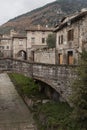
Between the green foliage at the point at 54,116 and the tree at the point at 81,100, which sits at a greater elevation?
the tree at the point at 81,100

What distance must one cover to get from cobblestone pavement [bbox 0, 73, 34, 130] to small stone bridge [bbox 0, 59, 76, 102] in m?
2.98

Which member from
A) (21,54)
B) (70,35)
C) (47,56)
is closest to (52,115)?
(70,35)

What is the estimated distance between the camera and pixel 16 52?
77.9m

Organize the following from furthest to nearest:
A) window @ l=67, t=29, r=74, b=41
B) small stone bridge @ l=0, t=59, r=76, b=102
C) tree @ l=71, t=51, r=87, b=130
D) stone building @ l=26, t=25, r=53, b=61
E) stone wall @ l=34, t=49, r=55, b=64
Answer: stone building @ l=26, t=25, r=53, b=61 < stone wall @ l=34, t=49, r=55, b=64 < window @ l=67, t=29, r=74, b=41 < small stone bridge @ l=0, t=59, r=76, b=102 < tree @ l=71, t=51, r=87, b=130

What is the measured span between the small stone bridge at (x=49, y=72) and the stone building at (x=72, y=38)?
5419 mm

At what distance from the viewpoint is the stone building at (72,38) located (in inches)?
1206

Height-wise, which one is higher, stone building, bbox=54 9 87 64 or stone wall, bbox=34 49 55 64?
stone building, bbox=54 9 87 64

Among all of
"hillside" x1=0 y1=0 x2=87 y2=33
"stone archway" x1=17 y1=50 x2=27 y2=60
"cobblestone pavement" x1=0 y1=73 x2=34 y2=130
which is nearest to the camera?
"cobblestone pavement" x1=0 y1=73 x2=34 y2=130

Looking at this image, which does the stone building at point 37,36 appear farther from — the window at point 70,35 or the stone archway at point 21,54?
the window at point 70,35

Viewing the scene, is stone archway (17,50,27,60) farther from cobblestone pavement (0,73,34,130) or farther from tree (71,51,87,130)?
tree (71,51,87,130)

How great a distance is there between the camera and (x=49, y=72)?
75.0ft

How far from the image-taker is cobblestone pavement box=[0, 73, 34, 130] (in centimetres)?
2106

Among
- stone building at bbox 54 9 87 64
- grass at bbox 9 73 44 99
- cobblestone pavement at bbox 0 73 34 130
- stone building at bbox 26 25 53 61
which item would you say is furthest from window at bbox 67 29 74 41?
stone building at bbox 26 25 53 61

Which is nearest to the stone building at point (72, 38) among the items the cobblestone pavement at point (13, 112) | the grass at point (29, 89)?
the grass at point (29, 89)
